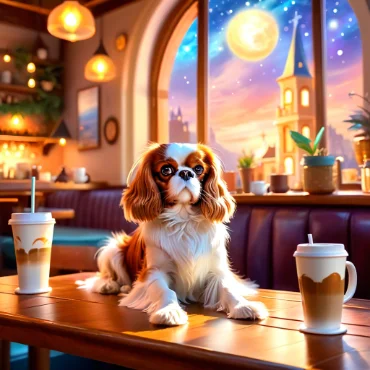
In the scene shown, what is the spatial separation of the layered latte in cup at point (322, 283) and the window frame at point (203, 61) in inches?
123

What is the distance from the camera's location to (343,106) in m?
4.03

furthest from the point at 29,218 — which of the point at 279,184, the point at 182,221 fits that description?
the point at 279,184

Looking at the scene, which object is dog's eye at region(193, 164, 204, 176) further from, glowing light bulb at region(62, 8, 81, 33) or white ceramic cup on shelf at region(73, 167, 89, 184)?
A: white ceramic cup on shelf at region(73, 167, 89, 184)

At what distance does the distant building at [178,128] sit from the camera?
528 centimetres

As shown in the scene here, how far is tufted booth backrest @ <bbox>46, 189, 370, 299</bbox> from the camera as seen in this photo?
2275 mm

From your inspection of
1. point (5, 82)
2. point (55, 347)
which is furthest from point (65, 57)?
point (55, 347)

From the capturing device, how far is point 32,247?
147 cm

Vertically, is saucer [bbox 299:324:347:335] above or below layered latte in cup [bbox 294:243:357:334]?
below

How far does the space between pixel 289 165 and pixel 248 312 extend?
10.8 feet

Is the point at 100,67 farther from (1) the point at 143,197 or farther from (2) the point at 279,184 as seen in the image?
(1) the point at 143,197

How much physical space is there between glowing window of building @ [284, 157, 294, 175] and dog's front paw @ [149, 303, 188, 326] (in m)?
3.33

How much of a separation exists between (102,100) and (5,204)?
162 cm

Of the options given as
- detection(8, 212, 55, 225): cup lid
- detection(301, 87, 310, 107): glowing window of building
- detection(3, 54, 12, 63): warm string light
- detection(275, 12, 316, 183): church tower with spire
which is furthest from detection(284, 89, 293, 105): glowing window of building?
detection(3, 54, 12, 63): warm string light

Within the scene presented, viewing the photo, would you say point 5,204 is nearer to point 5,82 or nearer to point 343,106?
point 5,82
